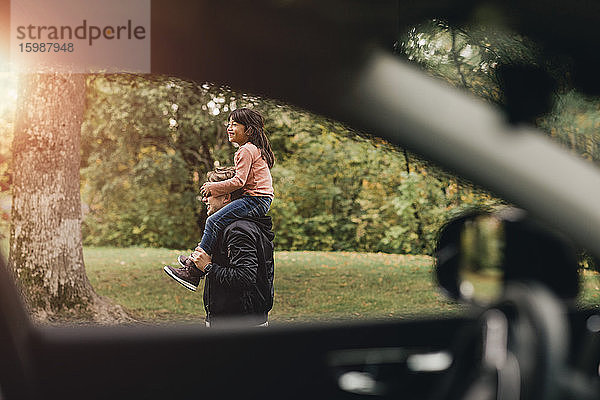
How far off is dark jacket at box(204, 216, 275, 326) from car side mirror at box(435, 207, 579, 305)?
302 centimetres

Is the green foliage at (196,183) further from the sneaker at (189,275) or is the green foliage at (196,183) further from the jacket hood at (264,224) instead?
the jacket hood at (264,224)

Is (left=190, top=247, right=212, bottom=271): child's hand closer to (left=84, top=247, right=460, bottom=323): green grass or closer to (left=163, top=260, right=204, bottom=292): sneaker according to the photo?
(left=163, top=260, right=204, bottom=292): sneaker

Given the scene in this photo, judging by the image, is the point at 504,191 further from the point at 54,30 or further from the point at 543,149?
the point at 54,30

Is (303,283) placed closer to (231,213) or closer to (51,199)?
(51,199)

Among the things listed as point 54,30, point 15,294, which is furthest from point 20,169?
point 15,294

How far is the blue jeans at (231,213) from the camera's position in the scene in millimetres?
3906

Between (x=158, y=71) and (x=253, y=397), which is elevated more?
(x=158, y=71)

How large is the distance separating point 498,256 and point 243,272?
318 cm

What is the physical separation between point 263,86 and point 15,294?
0.46 m

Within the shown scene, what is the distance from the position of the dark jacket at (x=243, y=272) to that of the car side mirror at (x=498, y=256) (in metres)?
3.02

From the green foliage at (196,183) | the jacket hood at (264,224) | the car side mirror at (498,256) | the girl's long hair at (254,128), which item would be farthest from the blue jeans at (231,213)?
the car side mirror at (498,256)

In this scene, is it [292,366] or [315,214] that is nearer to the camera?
[292,366]

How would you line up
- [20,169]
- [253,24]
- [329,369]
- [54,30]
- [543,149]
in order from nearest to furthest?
1. [543,149]
2. [253,24]
3. [329,369]
4. [54,30]
5. [20,169]

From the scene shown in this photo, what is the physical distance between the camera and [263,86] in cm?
110
